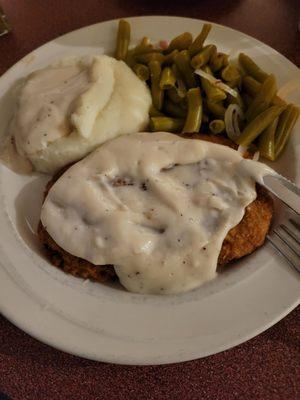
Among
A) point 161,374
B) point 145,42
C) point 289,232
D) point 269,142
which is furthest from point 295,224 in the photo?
point 145,42

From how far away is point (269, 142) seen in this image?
2.01 m

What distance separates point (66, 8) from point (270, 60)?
144cm

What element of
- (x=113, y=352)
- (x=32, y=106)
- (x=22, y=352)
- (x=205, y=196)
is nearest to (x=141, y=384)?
(x=113, y=352)

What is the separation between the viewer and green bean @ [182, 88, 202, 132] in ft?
6.79

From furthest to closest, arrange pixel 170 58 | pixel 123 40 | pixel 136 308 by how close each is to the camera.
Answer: pixel 123 40 → pixel 170 58 → pixel 136 308

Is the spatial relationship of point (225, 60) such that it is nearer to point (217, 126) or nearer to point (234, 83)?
point (234, 83)

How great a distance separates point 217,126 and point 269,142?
0.26 m

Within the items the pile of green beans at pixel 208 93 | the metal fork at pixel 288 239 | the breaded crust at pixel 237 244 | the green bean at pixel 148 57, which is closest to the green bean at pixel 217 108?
the pile of green beans at pixel 208 93

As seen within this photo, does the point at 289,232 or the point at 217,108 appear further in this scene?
the point at 217,108

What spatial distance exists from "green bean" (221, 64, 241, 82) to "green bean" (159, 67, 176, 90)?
0.25m

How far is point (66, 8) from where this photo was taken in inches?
112

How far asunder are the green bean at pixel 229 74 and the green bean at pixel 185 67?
0.15 meters

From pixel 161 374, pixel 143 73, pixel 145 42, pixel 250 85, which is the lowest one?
pixel 161 374

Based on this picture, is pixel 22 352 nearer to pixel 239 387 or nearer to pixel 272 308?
pixel 239 387
